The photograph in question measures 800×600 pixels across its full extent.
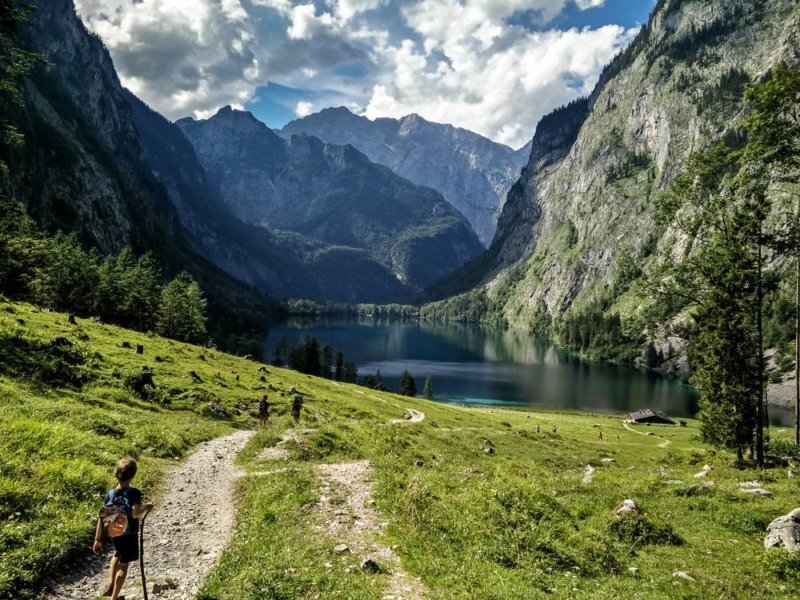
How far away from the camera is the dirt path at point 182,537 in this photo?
11188 millimetres

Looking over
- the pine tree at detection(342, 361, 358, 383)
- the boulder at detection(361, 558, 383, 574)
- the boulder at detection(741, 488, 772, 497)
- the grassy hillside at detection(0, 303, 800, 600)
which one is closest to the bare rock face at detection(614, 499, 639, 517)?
the grassy hillside at detection(0, 303, 800, 600)

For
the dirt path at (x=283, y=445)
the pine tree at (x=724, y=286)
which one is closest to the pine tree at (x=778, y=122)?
the pine tree at (x=724, y=286)

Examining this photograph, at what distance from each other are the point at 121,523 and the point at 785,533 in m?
19.3

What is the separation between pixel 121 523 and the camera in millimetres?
10367

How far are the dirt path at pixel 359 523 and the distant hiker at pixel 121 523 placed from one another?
589 centimetres

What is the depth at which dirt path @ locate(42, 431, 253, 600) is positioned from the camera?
1119 cm

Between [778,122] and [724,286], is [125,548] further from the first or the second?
[724,286]

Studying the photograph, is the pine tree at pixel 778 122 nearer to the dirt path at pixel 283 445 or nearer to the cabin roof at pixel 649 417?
the dirt path at pixel 283 445

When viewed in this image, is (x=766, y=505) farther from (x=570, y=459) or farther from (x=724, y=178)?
(x=570, y=459)

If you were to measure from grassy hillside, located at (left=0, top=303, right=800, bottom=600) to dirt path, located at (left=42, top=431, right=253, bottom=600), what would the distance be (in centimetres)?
61

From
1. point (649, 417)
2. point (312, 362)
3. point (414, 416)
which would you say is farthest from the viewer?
point (312, 362)

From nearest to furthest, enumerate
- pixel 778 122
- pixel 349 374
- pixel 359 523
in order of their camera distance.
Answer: pixel 359 523 < pixel 778 122 < pixel 349 374

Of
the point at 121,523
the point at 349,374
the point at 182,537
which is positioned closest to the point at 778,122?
the point at 121,523

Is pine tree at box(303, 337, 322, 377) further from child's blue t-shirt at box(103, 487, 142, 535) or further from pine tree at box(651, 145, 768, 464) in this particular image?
child's blue t-shirt at box(103, 487, 142, 535)
